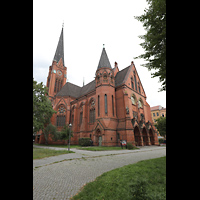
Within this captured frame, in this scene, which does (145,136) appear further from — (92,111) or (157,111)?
(157,111)

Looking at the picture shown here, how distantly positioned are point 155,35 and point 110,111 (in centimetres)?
1780

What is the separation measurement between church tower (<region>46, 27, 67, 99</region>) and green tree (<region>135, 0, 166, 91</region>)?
123 ft

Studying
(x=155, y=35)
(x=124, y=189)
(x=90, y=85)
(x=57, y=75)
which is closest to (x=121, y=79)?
(x=90, y=85)

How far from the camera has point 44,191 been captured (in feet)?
13.4

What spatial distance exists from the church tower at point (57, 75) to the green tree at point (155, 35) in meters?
37.4

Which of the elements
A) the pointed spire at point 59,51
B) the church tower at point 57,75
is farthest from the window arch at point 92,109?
the pointed spire at point 59,51

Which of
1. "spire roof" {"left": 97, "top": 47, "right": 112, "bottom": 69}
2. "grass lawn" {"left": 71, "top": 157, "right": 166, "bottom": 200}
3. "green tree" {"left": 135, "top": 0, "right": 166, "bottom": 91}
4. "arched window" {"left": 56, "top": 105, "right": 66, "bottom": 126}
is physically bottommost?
"grass lawn" {"left": 71, "top": 157, "right": 166, "bottom": 200}

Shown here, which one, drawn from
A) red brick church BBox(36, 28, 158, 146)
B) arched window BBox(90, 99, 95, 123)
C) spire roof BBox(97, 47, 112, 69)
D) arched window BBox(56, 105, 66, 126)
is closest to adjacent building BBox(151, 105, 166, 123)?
red brick church BBox(36, 28, 158, 146)

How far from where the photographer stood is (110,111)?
2375 centimetres

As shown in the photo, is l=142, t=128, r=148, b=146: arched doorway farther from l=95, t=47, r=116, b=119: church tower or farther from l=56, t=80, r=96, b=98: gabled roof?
l=56, t=80, r=96, b=98: gabled roof

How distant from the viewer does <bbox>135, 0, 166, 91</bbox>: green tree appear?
6.21 meters

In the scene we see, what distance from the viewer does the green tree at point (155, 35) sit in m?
6.21
